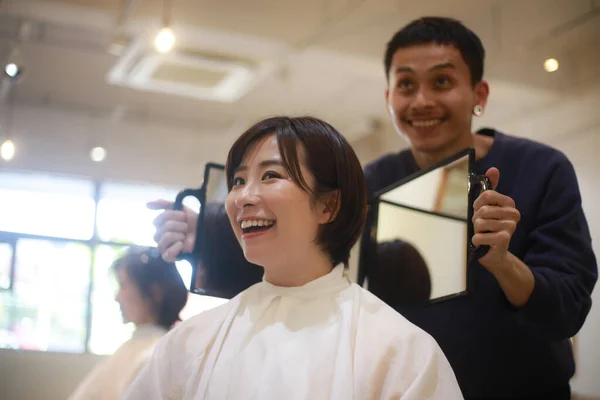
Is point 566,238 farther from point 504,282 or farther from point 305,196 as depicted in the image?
point 305,196

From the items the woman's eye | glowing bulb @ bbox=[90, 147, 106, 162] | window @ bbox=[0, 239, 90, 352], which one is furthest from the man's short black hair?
glowing bulb @ bbox=[90, 147, 106, 162]

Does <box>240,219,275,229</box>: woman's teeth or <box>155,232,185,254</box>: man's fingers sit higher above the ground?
<box>240,219,275,229</box>: woman's teeth

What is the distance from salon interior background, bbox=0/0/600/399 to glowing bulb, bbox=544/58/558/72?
14 millimetres

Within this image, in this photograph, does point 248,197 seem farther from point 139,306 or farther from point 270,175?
point 139,306

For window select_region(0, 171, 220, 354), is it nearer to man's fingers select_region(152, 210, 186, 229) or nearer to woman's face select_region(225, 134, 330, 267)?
man's fingers select_region(152, 210, 186, 229)

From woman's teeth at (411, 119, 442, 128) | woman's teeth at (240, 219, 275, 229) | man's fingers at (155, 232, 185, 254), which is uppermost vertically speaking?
woman's teeth at (411, 119, 442, 128)

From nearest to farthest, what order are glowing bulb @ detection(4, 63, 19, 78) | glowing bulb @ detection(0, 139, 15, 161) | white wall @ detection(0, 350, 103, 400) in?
white wall @ detection(0, 350, 103, 400)
glowing bulb @ detection(0, 139, 15, 161)
glowing bulb @ detection(4, 63, 19, 78)

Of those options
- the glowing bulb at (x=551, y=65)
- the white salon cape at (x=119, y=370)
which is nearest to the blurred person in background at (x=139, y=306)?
the white salon cape at (x=119, y=370)

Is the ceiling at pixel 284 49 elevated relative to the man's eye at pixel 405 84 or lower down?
elevated

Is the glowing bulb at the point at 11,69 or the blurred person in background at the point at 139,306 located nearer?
the blurred person in background at the point at 139,306

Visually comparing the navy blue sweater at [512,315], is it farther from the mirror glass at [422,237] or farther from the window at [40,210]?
the window at [40,210]

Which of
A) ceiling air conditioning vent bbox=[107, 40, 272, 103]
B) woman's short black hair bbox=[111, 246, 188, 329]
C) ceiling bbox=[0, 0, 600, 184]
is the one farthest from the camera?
ceiling air conditioning vent bbox=[107, 40, 272, 103]

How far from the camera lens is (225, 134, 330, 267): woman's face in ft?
2.77

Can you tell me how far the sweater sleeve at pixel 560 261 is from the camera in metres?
0.93
